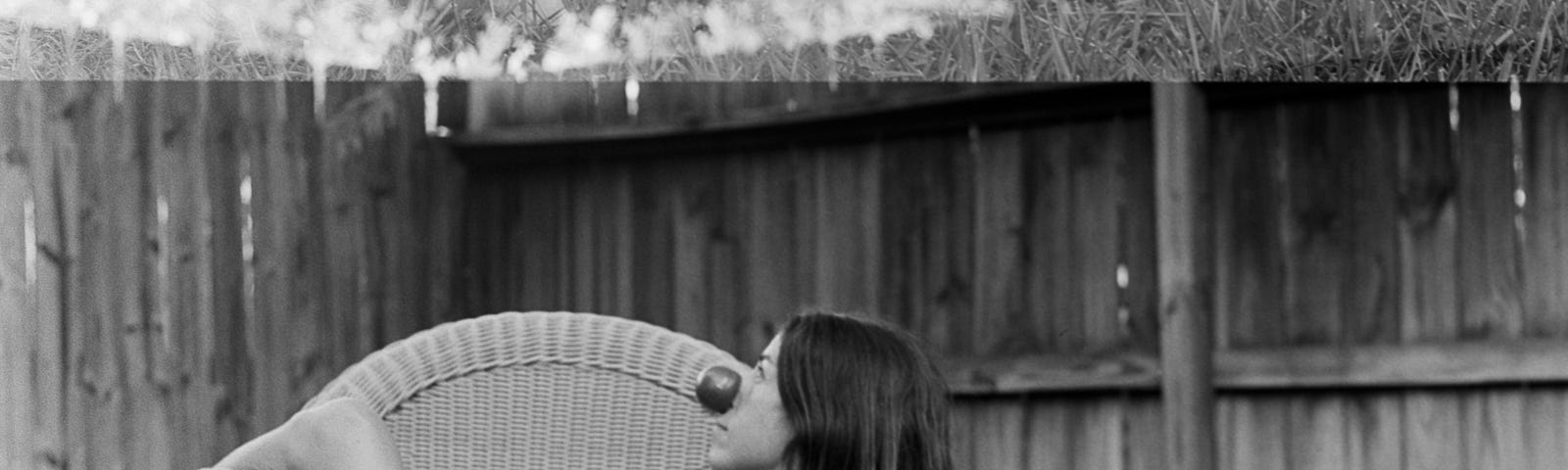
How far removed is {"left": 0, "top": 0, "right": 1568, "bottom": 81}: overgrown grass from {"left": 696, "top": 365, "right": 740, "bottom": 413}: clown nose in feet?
4.71

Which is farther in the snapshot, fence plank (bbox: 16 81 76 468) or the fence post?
fence plank (bbox: 16 81 76 468)

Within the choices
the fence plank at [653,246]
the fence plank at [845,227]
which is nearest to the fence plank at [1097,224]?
the fence plank at [845,227]

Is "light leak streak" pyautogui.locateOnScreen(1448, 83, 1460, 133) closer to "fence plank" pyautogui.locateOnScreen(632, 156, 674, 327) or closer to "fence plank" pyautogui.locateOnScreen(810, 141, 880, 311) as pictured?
"fence plank" pyautogui.locateOnScreen(810, 141, 880, 311)

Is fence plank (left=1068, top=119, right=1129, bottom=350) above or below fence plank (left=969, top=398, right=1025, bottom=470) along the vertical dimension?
above

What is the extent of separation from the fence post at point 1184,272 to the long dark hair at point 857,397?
124cm

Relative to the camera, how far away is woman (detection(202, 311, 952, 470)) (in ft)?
5.01

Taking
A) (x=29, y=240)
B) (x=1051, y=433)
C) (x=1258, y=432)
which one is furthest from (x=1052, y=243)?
(x=29, y=240)

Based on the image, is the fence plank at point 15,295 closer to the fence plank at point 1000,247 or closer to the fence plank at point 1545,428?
the fence plank at point 1000,247

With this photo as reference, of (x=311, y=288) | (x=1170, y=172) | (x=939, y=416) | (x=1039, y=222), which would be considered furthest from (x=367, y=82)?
(x=939, y=416)

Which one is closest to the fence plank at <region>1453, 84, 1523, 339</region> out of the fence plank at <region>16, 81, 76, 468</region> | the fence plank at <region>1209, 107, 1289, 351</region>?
the fence plank at <region>1209, 107, 1289, 351</region>

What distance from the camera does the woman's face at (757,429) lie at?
1.54 m

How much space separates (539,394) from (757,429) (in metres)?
0.46

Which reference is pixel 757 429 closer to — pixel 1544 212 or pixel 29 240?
pixel 1544 212

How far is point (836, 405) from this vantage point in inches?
60.0
